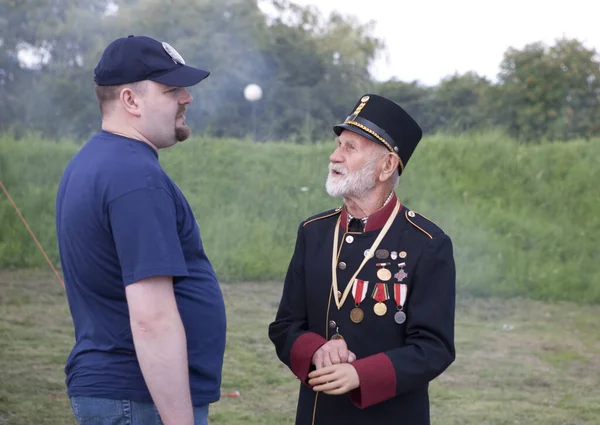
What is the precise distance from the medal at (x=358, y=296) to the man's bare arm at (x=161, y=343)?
1.86 ft

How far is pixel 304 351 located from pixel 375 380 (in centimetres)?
23

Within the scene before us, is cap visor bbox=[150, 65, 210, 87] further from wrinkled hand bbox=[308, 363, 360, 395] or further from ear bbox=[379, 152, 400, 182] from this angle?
wrinkled hand bbox=[308, 363, 360, 395]

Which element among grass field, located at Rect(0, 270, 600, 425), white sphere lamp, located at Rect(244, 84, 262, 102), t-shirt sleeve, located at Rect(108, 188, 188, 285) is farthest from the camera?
white sphere lamp, located at Rect(244, 84, 262, 102)

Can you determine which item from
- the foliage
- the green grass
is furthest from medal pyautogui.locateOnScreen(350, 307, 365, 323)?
Answer: the foliage

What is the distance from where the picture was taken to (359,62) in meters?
8.74

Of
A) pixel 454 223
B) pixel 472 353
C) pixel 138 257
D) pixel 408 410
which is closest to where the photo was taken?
pixel 138 257

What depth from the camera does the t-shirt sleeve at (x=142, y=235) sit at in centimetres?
180

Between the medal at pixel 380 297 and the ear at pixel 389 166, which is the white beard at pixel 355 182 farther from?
the medal at pixel 380 297

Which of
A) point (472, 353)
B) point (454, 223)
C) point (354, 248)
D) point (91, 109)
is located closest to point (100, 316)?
point (354, 248)

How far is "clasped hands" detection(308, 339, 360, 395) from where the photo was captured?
210 centimetres

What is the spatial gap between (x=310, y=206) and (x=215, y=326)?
262 inches

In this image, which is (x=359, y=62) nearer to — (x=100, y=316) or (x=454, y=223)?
(x=454, y=223)

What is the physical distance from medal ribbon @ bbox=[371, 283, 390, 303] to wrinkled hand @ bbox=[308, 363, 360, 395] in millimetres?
214

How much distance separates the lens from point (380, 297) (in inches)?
88.5
